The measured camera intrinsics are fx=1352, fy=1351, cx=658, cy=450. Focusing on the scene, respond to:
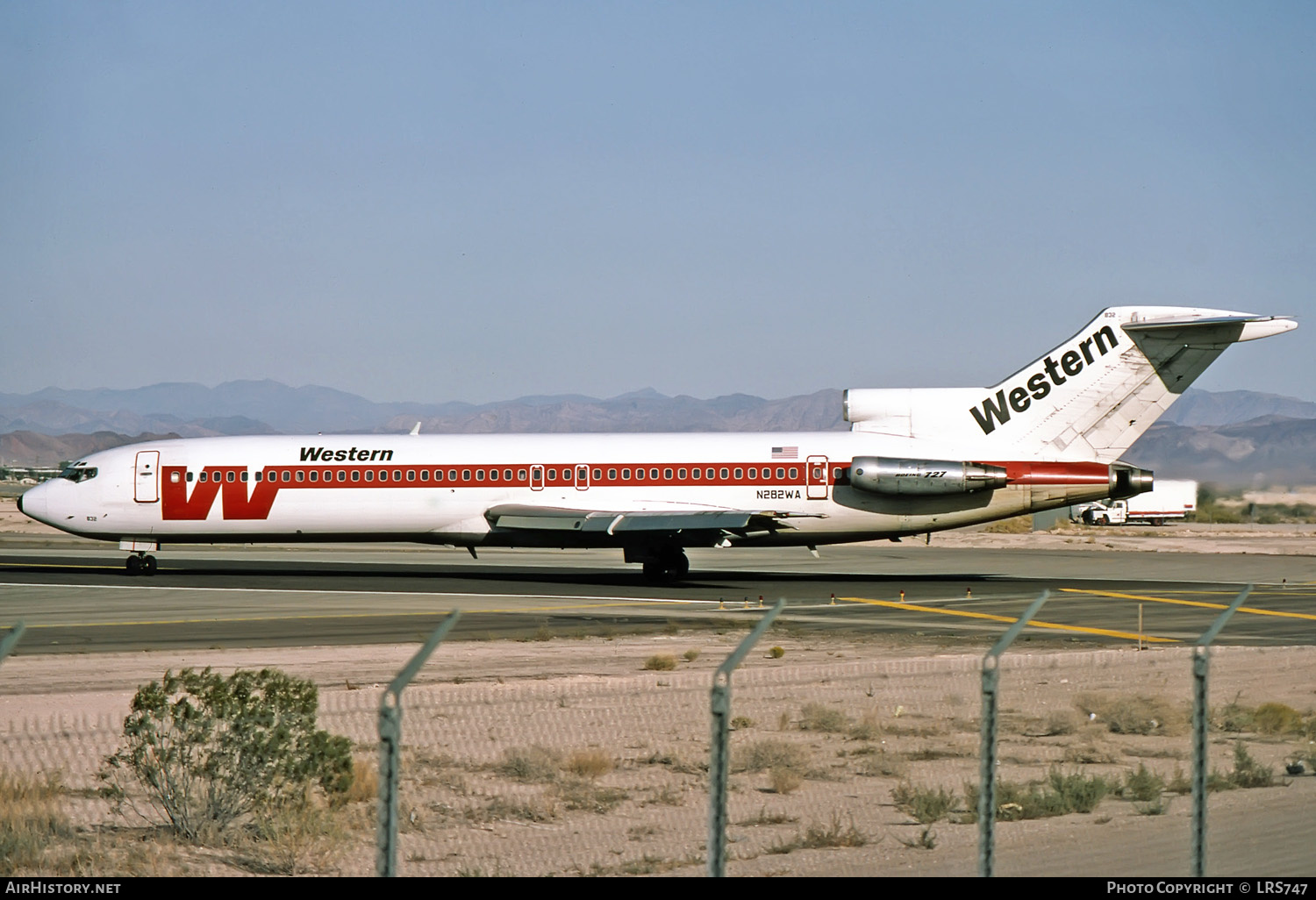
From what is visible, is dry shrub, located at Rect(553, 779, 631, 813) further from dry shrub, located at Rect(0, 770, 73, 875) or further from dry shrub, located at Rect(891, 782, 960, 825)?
dry shrub, located at Rect(0, 770, 73, 875)

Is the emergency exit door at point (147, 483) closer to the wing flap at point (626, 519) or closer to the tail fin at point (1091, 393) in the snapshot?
the wing flap at point (626, 519)

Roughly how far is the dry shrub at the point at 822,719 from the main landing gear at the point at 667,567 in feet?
67.6

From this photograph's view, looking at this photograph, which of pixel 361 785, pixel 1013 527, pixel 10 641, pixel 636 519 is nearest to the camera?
pixel 10 641

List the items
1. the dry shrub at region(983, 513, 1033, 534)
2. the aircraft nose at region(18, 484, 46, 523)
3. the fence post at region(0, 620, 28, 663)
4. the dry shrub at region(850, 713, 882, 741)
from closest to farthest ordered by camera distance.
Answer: the fence post at region(0, 620, 28, 663) → the dry shrub at region(850, 713, 882, 741) → the aircraft nose at region(18, 484, 46, 523) → the dry shrub at region(983, 513, 1033, 534)

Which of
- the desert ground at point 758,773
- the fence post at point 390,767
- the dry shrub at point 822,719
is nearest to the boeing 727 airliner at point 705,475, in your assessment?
the desert ground at point 758,773

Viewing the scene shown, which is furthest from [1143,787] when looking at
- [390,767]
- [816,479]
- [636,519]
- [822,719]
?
[816,479]

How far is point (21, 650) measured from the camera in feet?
66.6

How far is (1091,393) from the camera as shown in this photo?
33594 millimetres

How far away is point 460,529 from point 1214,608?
17.9 m

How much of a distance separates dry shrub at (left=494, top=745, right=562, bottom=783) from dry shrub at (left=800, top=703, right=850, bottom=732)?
2814 millimetres

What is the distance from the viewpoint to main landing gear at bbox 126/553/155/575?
3575 cm

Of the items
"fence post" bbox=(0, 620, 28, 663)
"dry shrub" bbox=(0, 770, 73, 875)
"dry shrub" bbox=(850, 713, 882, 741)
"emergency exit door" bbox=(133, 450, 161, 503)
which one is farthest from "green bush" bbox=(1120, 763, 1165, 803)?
"emergency exit door" bbox=(133, 450, 161, 503)

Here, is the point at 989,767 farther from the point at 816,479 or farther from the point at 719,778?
the point at 816,479

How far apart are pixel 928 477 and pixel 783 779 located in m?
21.7
